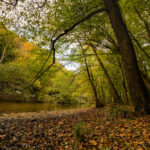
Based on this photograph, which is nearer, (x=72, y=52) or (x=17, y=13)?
(x=17, y=13)

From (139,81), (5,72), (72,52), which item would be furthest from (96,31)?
(5,72)

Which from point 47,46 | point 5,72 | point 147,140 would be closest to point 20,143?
point 147,140

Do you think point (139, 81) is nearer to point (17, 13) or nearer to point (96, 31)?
point (96, 31)

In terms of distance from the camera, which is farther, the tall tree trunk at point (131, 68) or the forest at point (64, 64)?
the tall tree trunk at point (131, 68)

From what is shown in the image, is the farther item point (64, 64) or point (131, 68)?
point (64, 64)

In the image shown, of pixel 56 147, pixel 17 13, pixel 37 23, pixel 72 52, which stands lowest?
pixel 56 147

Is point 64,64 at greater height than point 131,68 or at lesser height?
greater

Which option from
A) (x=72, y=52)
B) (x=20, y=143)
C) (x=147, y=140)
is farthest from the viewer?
(x=72, y=52)

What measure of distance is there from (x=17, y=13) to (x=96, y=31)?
13.0ft

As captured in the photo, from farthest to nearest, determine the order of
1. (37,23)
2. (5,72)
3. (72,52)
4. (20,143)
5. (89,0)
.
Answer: (72,52), (5,72), (37,23), (89,0), (20,143)

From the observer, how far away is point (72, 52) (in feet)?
22.7

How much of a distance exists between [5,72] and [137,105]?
6730mm

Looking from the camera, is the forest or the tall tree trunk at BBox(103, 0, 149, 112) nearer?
the forest

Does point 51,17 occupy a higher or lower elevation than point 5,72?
higher
